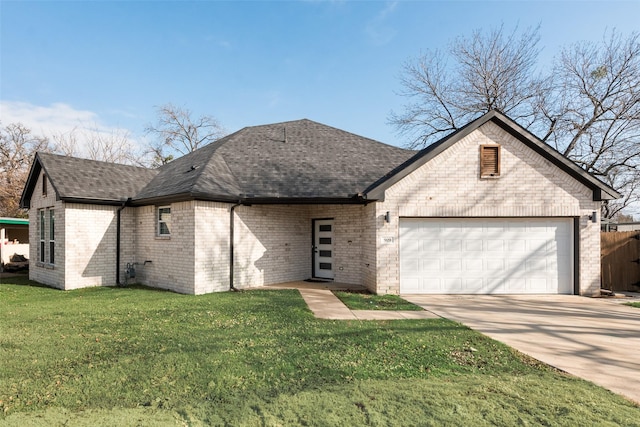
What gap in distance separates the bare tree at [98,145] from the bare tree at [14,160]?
60.5 inches

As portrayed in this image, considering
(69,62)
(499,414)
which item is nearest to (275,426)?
(499,414)

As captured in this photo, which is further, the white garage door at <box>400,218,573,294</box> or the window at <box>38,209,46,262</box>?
the window at <box>38,209,46,262</box>

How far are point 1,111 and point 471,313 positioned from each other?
3886 cm

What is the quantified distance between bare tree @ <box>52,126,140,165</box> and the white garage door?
3296 centimetres

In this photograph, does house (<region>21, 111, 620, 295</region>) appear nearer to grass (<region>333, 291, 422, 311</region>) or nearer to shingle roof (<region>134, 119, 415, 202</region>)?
shingle roof (<region>134, 119, 415, 202</region>)

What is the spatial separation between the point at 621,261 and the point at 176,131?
35.6m

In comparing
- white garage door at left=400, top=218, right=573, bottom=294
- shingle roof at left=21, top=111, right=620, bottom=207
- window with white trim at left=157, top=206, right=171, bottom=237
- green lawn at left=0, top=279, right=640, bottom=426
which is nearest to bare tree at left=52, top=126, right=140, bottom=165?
shingle roof at left=21, top=111, right=620, bottom=207

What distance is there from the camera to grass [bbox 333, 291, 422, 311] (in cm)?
790

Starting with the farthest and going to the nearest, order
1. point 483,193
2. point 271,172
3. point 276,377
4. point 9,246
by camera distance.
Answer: point 9,246, point 271,172, point 483,193, point 276,377

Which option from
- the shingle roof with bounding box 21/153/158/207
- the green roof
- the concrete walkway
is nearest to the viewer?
the concrete walkway

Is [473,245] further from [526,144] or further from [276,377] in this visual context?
[276,377]

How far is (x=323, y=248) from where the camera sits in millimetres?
12508

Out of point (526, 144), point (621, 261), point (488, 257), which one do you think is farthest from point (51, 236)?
point (621, 261)

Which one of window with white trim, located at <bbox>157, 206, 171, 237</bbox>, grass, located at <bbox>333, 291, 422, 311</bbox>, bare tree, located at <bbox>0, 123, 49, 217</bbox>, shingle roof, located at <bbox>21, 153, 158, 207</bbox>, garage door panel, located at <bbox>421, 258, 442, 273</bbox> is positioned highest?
bare tree, located at <bbox>0, 123, 49, 217</bbox>
